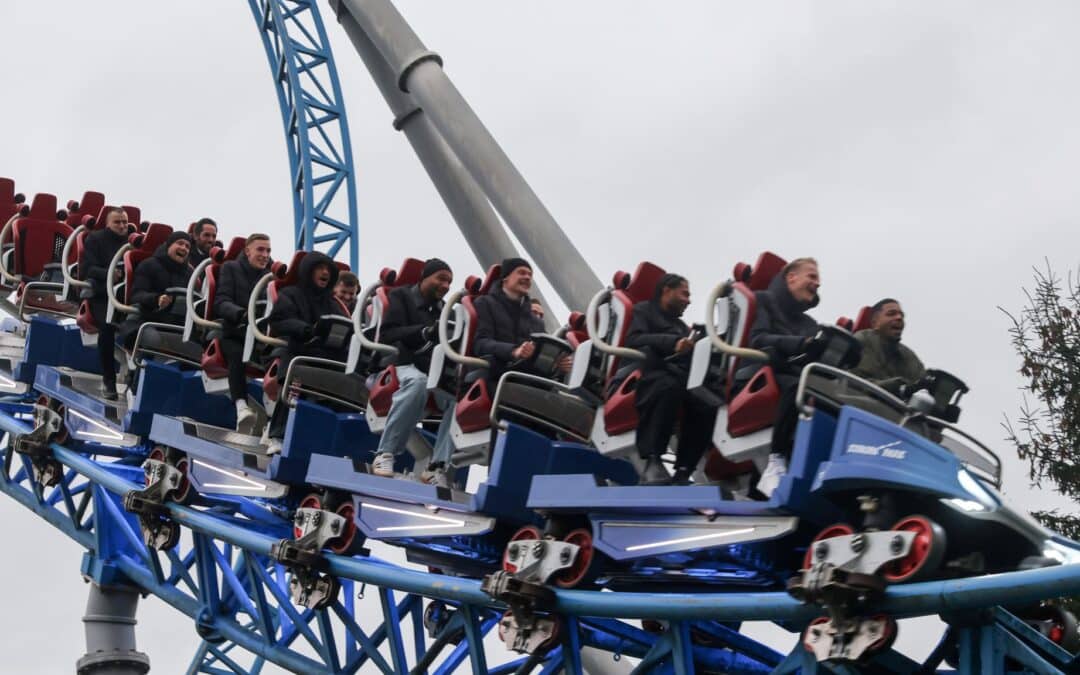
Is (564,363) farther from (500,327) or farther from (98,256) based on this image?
(98,256)

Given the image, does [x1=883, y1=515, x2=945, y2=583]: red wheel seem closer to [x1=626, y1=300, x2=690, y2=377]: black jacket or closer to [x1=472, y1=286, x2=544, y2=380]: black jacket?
[x1=626, y1=300, x2=690, y2=377]: black jacket

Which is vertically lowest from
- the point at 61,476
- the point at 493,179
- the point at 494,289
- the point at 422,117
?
the point at 494,289

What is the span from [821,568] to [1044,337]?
21.4 feet

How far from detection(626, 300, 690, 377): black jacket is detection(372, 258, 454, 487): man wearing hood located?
1339 millimetres

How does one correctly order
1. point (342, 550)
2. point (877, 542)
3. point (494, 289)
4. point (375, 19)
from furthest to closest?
point (375, 19)
point (342, 550)
point (494, 289)
point (877, 542)

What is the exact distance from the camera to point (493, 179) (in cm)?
1177

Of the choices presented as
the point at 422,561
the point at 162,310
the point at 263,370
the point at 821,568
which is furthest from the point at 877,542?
the point at 162,310

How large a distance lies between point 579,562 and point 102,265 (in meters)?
4.48

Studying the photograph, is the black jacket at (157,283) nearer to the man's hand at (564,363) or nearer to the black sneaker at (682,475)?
the man's hand at (564,363)

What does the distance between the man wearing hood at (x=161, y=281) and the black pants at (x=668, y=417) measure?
13.0 feet

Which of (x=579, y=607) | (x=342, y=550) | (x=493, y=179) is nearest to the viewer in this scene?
(x=579, y=607)

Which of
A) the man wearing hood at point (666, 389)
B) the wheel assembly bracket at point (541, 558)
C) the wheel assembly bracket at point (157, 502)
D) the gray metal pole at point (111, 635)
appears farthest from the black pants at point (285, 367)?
the gray metal pole at point (111, 635)

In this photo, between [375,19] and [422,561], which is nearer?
[422,561]

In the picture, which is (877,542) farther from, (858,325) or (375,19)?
(375,19)
